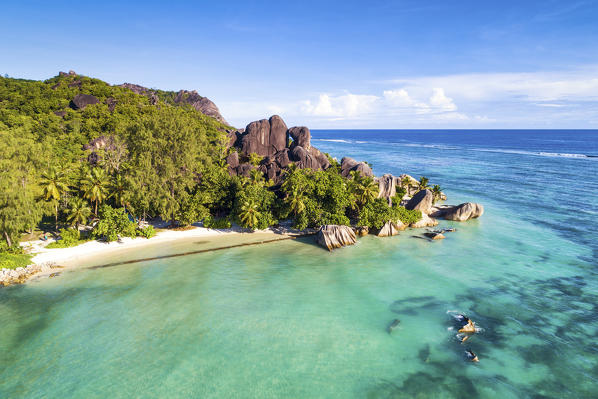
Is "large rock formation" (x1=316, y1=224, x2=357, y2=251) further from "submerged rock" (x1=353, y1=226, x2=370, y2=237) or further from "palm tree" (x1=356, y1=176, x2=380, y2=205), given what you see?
"palm tree" (x1=356, y1=176, x2=380, y2=205)

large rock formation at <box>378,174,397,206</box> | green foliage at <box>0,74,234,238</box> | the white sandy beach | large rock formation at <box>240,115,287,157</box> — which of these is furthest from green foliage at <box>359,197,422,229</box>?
large rock formation at <box>240,115,287,157</box>

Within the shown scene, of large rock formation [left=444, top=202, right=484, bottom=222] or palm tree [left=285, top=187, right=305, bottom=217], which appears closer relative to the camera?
palm tree [left=285, top=187, right=305, bottom=217]

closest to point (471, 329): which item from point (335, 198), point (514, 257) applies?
point (514, 257)

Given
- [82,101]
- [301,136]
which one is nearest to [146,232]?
[301,136]

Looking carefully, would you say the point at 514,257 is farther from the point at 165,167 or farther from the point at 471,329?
the point at 165,167

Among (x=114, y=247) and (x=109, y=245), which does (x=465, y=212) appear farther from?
(x=109, y=245)

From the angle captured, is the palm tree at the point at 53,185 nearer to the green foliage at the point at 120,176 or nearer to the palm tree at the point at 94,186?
the green foliage at the point at 120,176
